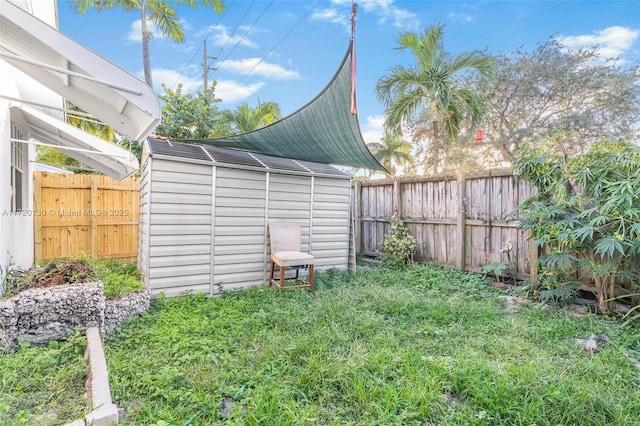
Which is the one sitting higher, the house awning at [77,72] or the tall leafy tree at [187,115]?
the tall leafy tree at [187,115]

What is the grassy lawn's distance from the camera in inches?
71.6

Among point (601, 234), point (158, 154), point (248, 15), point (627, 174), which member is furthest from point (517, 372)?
point (248, 15)

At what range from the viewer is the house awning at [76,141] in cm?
403

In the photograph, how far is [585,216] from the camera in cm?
346

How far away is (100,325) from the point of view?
2877mm

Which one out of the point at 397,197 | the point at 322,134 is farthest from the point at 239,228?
the point at 397,197

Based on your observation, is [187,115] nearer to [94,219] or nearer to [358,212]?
[94,219]

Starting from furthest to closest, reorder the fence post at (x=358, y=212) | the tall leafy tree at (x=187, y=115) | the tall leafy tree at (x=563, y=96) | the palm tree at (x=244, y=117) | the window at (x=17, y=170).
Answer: the palm tree at (x=244, y=117), the tall leafy tree at (x=563, y=96), the tall leafy tree at (x=187, y=115), the fence post at (x=358, y=212), the window at (x=17, y=170)

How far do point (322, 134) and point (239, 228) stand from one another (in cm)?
184

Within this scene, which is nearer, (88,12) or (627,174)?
(627,174)

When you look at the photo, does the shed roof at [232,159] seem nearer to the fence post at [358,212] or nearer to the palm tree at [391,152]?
the fence post at [358,212]

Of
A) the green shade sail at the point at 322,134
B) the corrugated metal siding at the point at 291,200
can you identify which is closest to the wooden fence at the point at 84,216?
the green shade sail at the point at 322,134

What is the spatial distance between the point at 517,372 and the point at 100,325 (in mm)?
3488

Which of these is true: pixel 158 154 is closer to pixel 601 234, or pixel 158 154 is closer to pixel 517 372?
pixel 517 372
